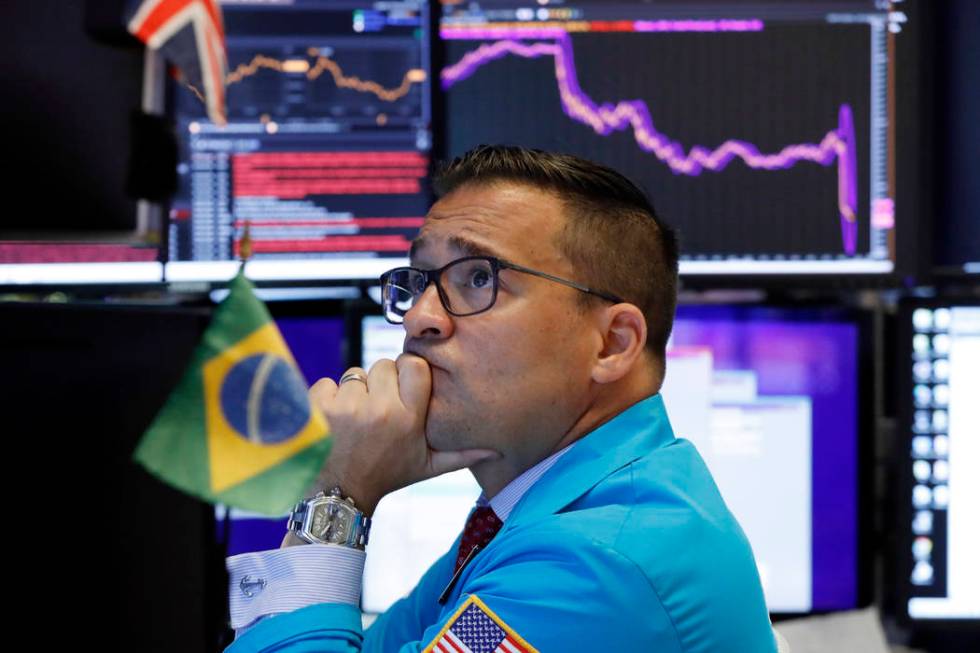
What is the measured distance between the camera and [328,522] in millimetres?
1026

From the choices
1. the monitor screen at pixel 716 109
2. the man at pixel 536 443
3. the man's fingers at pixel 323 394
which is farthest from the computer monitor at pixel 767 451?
the man's fingers at pixel 323 394

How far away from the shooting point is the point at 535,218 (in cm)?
114

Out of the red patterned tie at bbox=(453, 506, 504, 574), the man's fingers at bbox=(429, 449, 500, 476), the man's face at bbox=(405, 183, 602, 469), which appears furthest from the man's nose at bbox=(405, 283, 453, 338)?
the red patterned tie at bbox=(453, 506, 504, 574)

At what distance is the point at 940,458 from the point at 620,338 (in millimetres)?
824

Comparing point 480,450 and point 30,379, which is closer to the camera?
point 30,379

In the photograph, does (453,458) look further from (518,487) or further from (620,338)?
(620,338)

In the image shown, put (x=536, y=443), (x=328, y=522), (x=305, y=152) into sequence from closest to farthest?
(x=328, y=522)
(x=536, y=443)
(x=305, y=152)

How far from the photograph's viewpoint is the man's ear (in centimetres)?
113

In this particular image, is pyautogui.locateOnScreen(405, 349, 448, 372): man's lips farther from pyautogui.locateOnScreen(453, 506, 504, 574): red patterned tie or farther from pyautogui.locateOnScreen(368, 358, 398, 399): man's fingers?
pyautogui.locateOnScreen(453, 506, 504, 574): red patterned tie

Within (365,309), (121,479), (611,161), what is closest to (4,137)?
(121,479)

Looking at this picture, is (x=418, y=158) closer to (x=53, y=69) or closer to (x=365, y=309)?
(x=365, y=309)

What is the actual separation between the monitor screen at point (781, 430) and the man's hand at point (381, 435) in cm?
69

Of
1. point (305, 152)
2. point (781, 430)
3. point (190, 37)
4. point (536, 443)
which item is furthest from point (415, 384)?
point (781, 430)

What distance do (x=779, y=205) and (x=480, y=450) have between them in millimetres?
842
